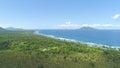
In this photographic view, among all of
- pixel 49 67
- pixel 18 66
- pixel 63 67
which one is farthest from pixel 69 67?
pixel 18 66

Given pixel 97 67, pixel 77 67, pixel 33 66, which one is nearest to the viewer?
pixel 33 66

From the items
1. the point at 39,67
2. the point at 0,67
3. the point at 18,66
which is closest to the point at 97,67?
the point at 39,67

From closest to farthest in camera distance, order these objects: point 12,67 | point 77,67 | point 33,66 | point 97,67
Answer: point 12,67 < point 33,66 < point 77,67 < point 97,67

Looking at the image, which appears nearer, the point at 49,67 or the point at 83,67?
the point at 49,67

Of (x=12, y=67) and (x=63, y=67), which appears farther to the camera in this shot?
(x=63, y=67)

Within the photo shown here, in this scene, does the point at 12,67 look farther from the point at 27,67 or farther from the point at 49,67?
the point at 49,67

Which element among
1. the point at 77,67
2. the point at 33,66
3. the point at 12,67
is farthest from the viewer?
the point at 77,67

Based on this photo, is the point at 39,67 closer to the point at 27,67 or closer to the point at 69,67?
the point at 27,67
